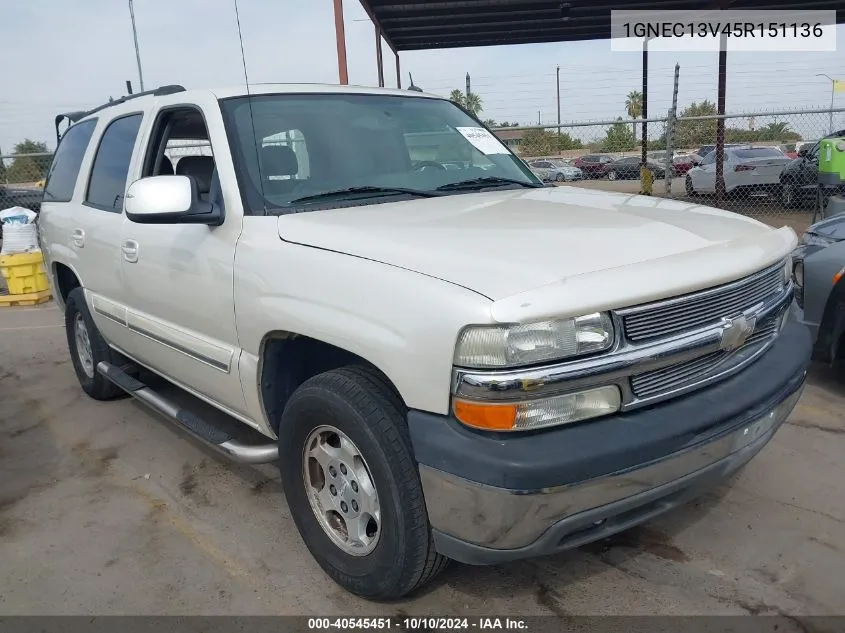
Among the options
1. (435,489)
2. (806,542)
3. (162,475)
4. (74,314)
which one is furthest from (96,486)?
(806,542)

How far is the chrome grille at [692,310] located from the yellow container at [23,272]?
878 centimetres

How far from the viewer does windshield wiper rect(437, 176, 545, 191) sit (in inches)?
127

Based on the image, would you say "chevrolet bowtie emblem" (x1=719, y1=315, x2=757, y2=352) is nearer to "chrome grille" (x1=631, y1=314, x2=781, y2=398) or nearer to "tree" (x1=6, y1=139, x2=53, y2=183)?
"chrome grille" (x1=631, y1=314, x2=781, y2=398)

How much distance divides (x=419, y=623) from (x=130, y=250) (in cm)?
233

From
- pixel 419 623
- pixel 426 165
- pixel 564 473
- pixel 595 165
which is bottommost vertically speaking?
pixel 419 623

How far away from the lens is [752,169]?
42.8 feet

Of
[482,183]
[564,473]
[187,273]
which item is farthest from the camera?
[482,183]

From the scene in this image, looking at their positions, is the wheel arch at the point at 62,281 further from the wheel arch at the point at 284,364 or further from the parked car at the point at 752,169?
the parked car at the point at 752,169

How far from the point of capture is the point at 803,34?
16.2m

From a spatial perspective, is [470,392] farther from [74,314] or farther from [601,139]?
[601,139]

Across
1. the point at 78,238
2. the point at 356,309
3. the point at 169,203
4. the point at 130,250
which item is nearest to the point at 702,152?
the point at 78,238

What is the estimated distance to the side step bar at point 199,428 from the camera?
288 centimetres

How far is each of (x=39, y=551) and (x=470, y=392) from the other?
7.37 feet

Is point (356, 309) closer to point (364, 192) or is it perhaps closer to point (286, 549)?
point (364, 192)
